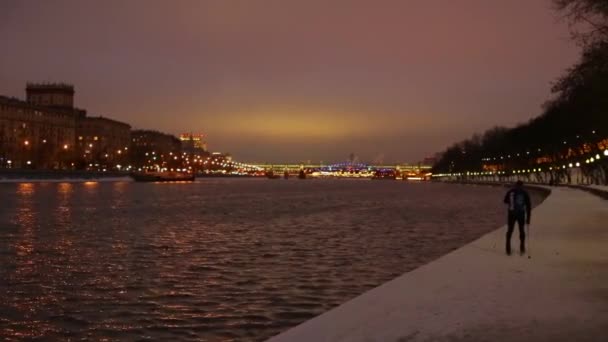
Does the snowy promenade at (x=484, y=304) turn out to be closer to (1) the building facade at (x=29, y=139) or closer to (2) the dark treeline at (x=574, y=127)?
(2) the dark treeline at (x=574, y=127)

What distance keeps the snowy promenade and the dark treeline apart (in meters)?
13.3

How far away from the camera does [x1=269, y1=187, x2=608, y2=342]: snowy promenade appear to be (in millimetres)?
10109

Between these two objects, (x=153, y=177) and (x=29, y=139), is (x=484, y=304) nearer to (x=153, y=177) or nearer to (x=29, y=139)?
(x=29, y=139)

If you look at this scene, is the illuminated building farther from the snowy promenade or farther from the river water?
the snowy promenade

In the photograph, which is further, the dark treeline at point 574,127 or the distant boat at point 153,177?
the distant boat at point 153,177

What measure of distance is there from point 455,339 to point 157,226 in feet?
97.5

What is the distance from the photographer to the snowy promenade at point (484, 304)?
10109mm

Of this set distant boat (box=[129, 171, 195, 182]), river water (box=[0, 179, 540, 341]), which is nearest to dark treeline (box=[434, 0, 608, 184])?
river water (box=[0, 179, 540, 341])

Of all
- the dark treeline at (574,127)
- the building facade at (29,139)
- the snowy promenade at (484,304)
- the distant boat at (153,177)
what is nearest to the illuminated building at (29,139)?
the building facade at (29,139)

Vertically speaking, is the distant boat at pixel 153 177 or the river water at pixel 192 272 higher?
the distant boat at pixel 153 177

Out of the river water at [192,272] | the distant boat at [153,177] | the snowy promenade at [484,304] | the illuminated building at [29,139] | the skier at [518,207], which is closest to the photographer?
the snowy promenade at [484,304]

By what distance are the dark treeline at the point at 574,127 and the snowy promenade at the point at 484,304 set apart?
43.6 feet

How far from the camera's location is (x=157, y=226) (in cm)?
3791

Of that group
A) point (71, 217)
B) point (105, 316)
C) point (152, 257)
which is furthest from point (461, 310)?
point (71, 217)
